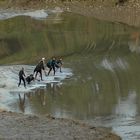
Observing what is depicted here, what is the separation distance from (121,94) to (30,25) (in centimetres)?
4331

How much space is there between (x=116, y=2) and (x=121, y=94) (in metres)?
60.5

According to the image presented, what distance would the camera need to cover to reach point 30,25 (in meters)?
74.4

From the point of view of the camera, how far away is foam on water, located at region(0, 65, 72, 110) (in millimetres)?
33500

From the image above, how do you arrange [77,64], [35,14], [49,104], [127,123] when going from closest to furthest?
1. [127,123]
2. [49,104]
3. [77,64]
4. [35,14]

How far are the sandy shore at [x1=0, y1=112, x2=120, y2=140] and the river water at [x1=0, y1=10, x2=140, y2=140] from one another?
1355 mm

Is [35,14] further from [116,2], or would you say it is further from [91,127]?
[91,127]

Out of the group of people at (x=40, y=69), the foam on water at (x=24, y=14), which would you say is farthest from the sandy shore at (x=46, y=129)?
the foam on water at (x=24, y=14)

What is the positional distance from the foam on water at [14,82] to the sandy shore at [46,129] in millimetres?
5326

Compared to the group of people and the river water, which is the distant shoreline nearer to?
the river water

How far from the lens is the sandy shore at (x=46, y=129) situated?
2225 centimetres

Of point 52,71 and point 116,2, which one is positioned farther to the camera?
point 116,2

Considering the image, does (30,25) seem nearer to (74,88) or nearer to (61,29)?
(61,29)

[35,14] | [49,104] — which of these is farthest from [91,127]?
[35,14]

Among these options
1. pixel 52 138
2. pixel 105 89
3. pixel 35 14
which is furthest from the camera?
pixel 35 14
